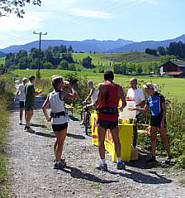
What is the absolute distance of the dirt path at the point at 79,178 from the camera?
215 inches

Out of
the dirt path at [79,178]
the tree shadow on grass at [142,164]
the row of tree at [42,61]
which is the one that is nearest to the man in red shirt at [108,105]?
the dirt path at [79,178]

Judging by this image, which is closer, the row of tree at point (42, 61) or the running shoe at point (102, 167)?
the running shoe at point (102, 167)

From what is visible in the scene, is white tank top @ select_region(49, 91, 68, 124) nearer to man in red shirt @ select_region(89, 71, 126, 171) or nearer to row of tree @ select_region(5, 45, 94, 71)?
man in red shirt @ select_region(89, 71, 126, 171)

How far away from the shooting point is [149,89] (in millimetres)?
7070

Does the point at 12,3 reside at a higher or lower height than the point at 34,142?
higher

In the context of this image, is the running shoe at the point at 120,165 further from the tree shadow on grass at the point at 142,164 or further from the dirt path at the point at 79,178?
the tree shadow on grass at the point at 142,164

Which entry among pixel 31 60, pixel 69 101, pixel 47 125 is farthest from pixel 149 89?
pixel 31 60

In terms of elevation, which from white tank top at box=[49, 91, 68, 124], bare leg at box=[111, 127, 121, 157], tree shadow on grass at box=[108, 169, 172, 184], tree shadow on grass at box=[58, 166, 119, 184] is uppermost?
white tank top at box=[49, 91, 68, 124]

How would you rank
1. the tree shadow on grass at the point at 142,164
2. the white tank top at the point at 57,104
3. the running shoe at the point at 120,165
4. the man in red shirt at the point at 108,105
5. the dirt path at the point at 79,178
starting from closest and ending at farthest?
the dirt path at the point at 79,178 < the man in red shirt at the point at 108,105 < the white tank top at the point at 57,104 < the running shoe at the point at 120,165 < the tree shadow on grass at the point at 142,164

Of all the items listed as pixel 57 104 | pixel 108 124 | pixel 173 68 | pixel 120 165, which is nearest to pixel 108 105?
pixel 108 124

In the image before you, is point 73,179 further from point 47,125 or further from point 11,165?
point 47,125

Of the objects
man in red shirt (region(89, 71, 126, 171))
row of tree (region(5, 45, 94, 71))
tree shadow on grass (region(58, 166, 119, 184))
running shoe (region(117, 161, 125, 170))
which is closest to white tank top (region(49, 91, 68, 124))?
man in red shirt (region(89, 71, 126, 171))

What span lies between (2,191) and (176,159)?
378 cm

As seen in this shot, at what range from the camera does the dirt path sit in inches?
215
